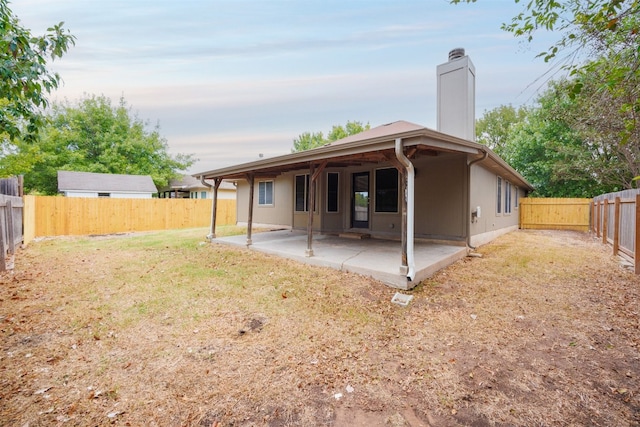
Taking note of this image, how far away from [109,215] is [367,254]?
12231 mm

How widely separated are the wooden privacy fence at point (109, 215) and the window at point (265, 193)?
4.57m

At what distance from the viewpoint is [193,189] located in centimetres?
2588

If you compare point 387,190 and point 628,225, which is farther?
point 387,190

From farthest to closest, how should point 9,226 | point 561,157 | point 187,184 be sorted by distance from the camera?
point 187,184, point 561,157, point 9,226

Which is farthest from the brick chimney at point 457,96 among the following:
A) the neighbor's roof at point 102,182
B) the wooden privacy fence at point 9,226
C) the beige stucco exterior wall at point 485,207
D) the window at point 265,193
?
the neighbor's roof at point 102,182

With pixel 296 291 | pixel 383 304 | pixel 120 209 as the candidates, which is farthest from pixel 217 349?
pixel 120 209

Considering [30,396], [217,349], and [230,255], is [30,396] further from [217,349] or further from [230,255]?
[230,255]

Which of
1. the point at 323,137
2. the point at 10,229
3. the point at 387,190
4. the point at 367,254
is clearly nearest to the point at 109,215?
the point at 10,229

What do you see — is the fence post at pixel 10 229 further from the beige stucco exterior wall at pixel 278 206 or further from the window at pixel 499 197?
the window at pixel 499 197

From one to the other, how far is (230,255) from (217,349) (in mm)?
4414

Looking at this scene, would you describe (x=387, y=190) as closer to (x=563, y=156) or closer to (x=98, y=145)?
(x=563, y=156)

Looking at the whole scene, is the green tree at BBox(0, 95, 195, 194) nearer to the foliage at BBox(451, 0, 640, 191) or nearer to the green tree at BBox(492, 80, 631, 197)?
the foliage at BBox(451, 0, 640, 191)

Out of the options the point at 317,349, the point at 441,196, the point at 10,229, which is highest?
the point at 441,196

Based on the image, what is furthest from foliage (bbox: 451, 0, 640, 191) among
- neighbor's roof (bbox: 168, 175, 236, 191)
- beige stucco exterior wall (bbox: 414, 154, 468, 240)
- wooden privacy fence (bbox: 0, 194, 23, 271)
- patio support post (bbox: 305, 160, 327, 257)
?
neighbor's roof (bbox: 168, 175, 236, 191)
